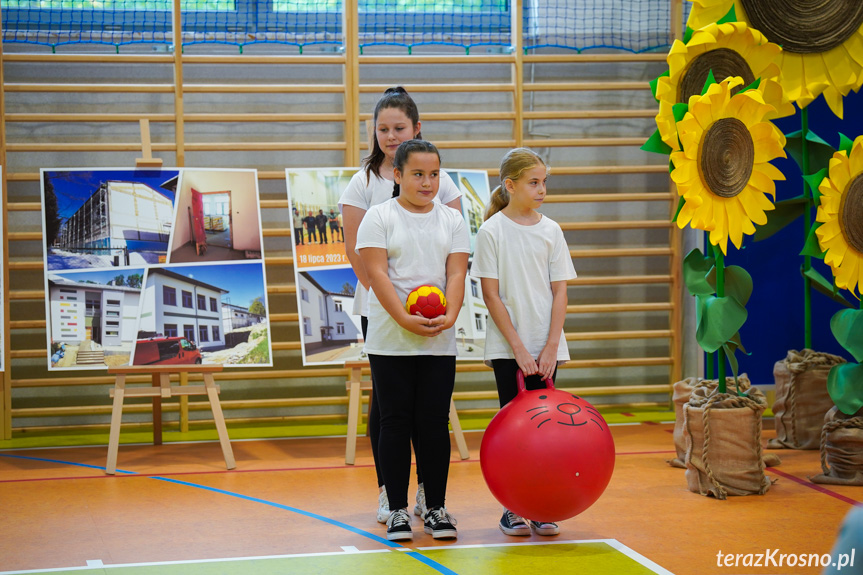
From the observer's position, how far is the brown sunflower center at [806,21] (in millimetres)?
3408

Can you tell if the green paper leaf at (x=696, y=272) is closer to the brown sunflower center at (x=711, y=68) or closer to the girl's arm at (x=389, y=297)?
the brown sunflower center at (x=711, y=68)

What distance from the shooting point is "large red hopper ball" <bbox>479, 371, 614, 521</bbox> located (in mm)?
2336

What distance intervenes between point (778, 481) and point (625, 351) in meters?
1.97

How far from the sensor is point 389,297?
252 centimetres

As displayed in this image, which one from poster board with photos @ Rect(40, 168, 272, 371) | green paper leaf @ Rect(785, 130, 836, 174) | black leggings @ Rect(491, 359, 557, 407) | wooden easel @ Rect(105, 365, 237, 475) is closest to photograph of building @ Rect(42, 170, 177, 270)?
poster board with photos @ Rect(40, 168, 272, 371)

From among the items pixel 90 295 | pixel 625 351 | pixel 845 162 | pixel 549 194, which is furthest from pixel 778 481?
pixel 90 295

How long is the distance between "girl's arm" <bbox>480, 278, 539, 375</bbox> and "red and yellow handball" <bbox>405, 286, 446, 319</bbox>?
0.46 ft

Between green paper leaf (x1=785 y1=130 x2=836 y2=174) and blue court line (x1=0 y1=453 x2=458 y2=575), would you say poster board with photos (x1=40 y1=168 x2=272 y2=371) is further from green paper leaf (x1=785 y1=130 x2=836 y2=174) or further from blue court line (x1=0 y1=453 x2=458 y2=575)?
green paper leaf (x1=785 y1=130 x2=836 y2=174)

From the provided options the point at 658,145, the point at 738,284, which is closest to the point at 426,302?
the point at 658,145

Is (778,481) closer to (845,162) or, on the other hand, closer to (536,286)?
(845,162)

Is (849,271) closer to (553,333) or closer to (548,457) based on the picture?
(553,333)

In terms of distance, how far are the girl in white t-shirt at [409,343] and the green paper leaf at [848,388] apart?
170 cm

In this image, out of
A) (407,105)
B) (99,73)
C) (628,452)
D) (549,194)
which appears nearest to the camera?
(407,105)

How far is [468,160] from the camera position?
5.21 m
